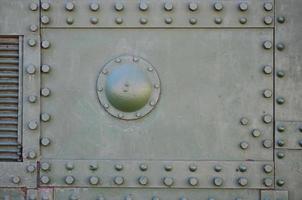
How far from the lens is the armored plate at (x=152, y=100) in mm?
1876

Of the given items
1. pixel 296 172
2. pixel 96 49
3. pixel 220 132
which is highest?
pixel 96 49

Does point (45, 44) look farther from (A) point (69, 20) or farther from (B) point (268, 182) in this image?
(B) point (268, 182)

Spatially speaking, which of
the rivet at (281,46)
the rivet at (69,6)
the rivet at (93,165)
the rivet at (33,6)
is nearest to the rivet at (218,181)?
the rivet at (93,165)

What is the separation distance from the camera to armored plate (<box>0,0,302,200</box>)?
73.9 inches

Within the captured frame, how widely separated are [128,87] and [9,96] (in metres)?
0.50

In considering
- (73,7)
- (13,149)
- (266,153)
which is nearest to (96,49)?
(73,7)

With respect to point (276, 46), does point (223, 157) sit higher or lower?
lower

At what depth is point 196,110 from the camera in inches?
74.5

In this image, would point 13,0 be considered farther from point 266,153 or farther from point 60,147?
point 266,153

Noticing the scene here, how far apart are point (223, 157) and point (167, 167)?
9.0 inches

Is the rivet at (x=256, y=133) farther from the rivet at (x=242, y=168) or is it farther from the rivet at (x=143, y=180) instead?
the rivet at (x=143, y=180)

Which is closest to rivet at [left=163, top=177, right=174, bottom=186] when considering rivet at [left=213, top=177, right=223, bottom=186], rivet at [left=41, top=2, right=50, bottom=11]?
rivet at [left=213, top=177, right=223, bottom=186]

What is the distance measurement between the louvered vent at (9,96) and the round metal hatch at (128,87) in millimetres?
356

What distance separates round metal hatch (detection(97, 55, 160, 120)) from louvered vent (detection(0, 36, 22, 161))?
0.36 m
